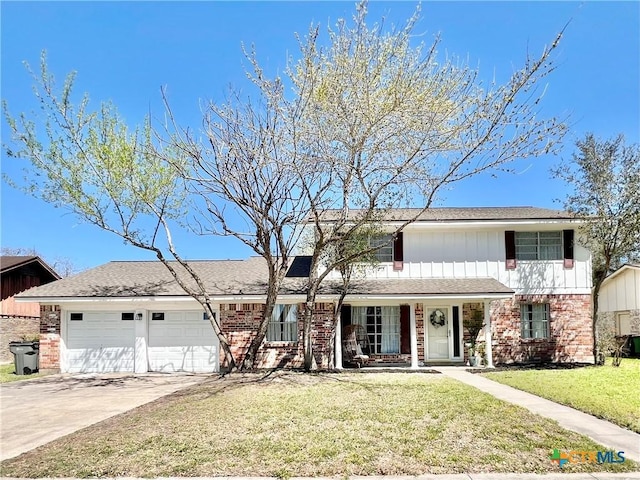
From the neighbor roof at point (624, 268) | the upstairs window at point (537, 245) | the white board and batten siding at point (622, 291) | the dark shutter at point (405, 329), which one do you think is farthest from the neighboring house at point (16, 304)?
the white board and batten siding at point (622, 291)

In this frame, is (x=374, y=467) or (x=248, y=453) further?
(x=248, y=453)

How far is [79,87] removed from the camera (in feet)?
47.0

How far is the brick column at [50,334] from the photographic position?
17.2 m

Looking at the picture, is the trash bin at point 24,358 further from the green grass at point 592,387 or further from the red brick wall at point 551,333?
the red brick wall at point 551,333

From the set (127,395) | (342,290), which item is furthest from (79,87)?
(342,290)

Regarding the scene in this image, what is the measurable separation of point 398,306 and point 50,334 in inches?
454

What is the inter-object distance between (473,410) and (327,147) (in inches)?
255

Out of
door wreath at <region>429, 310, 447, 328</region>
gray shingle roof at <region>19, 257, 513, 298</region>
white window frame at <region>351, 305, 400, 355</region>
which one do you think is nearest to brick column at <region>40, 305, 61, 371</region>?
gray shingle roof at <region>19, 257, 513, 298</region>

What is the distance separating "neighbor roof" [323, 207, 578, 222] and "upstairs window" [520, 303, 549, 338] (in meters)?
3.06

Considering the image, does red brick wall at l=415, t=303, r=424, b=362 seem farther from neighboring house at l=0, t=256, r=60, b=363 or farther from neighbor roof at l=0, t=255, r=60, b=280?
neighbor roof at l=0, t=255, r=60, b=280

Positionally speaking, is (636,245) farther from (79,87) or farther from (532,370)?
(79,87)

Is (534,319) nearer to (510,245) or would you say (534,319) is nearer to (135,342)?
(510,245)

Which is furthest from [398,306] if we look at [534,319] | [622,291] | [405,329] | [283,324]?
[622,291]

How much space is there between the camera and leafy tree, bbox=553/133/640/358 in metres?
16.1
